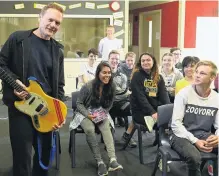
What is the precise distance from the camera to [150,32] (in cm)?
884

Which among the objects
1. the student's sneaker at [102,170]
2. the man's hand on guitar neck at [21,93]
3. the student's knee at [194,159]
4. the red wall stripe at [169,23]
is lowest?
the student's sneaker at [102,170]

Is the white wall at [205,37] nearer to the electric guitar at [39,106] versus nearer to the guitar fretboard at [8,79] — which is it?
the electric guitar at [39,106]

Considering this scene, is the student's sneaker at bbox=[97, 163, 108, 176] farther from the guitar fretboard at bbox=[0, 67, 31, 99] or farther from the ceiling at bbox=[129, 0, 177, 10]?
the ceiling at bbox=[129, 0, 177, 10]

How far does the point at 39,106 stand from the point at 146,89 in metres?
1.43

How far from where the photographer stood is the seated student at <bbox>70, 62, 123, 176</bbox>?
2.93 m

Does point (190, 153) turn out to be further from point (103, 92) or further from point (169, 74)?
point (169, 74)

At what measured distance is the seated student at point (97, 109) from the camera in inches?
115

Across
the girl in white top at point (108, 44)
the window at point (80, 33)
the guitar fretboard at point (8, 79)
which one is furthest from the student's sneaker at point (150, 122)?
the window at point (80, 33)

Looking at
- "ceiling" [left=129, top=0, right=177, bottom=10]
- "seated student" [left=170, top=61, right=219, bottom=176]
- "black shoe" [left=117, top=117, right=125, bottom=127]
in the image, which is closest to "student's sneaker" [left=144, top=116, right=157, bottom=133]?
"seated student" [left=170, top=61, right=219, bottom=176]

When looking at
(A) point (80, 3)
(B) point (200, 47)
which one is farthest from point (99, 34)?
(B) point (200, 47)

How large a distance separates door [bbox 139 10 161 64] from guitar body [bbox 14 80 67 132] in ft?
20.4

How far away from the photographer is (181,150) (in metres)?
2.26

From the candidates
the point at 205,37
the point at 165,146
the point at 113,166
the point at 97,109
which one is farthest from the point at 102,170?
the point at 205,37

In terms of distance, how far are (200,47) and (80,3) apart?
2715mm
